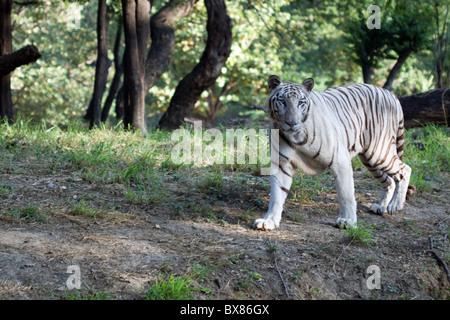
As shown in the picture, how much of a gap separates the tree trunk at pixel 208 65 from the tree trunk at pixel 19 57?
3251mm

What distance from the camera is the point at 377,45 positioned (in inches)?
495

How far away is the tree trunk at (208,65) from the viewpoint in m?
8.83

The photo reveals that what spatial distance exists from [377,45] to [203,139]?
23.3 feet

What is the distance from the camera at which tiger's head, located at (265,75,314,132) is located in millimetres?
4270

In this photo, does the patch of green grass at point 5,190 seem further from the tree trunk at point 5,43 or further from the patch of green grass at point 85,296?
the tree trunk at point 5,43

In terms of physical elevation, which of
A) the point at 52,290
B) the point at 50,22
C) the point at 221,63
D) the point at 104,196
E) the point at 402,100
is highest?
the point at 50,22

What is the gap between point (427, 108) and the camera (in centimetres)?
811

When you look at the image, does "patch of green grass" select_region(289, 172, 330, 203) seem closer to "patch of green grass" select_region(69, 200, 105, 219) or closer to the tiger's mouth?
the tiger's mouth

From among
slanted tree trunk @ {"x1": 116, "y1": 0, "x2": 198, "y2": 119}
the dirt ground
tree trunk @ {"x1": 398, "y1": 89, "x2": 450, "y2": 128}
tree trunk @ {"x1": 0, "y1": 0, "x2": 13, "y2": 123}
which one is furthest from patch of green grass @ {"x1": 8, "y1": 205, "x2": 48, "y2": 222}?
tree trunk @ {"x1": 398, "y1": 89, "x2": 450, "y2": 128}

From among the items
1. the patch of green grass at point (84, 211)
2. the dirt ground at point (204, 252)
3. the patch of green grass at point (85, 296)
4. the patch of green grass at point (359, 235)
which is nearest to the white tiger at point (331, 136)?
the patch of green grass at point (359, 235)

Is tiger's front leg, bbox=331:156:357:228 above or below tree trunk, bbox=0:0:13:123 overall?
below

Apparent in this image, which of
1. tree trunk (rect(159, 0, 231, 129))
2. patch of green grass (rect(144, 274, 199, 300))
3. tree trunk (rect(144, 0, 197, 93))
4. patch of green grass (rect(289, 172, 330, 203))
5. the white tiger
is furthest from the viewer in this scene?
tree trunk (rect(144, 0, 197, 93))

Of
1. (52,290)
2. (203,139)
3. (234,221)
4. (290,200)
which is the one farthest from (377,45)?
(52,290)
